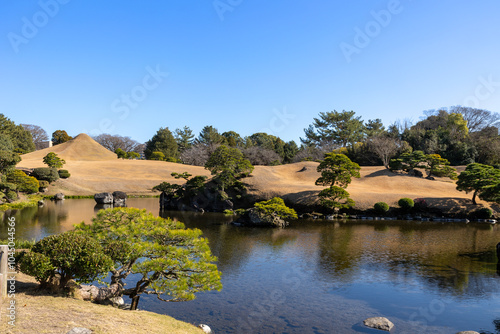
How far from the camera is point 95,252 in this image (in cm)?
855

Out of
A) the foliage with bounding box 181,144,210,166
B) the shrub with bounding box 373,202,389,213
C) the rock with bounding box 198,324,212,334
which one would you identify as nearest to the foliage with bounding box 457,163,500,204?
the shrub with bounding box 373,202,389,213

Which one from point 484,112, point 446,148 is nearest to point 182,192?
point 446,148

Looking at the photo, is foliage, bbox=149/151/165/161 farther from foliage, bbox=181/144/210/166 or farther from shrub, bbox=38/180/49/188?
shrub, bbox=38/180/49/188

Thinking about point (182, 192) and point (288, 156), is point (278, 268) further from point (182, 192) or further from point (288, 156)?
point (288, 156)

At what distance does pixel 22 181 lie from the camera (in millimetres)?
38219

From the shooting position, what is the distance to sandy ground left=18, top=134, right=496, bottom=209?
Result: 109 feet

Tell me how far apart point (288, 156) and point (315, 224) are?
4837 centimetres

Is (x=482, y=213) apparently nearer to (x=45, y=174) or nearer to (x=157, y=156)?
(x=45, y=174)

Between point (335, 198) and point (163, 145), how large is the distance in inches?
2235

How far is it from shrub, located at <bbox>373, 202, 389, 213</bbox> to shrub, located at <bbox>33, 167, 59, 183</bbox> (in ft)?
129

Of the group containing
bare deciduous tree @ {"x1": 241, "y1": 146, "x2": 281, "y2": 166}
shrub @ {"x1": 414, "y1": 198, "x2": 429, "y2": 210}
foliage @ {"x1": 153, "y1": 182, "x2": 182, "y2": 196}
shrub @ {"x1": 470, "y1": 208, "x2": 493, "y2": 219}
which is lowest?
shrub @ {"x1": 470, "y1": 208, "x2": 493, "y2": 219}

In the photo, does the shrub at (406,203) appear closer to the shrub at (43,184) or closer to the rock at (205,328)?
the rock at (205,328)

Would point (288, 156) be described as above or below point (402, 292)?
above

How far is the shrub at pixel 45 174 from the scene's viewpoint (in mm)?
45938
